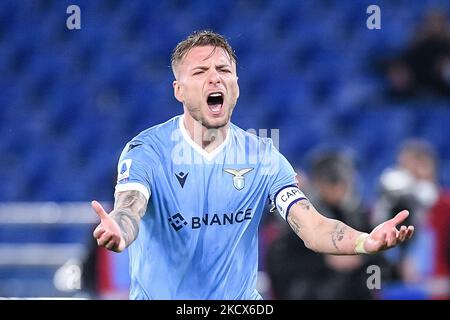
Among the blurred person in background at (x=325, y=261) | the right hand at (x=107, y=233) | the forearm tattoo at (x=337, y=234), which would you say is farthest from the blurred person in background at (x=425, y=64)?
the right hand at (x=107, y=233)

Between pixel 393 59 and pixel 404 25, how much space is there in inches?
11.1

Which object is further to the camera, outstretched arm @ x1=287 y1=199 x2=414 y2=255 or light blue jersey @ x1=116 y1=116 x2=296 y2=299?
light blue jersey @ x1=116 y1=116 x2=296 y2=299

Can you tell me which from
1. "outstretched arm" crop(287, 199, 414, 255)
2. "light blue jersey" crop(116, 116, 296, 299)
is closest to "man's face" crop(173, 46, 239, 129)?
"light blue jersey" crop(116, 116, 296, 299)

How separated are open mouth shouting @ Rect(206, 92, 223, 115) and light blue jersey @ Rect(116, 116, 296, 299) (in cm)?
14

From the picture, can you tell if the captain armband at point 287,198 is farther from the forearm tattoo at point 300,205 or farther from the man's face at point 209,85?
the man's face at point 209,85

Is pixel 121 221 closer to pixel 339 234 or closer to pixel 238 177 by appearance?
pixel 238 177

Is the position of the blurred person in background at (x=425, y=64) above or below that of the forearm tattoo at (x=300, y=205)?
above

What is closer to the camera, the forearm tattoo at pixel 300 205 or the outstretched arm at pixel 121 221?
the outstretched arm at pixel 121 221

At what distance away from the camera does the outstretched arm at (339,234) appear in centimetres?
310

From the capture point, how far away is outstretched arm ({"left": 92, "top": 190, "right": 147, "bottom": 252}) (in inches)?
115

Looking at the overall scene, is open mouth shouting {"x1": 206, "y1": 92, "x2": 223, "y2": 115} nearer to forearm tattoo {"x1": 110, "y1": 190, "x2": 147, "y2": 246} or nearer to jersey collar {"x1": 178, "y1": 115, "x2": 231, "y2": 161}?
jersey collar {"x1": 178, "y1": 115, "x2": 231, "y2": 161}

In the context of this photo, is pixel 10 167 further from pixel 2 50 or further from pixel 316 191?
pixel 316 191

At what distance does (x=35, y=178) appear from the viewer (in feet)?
23.0

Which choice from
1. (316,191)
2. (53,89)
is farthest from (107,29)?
(316,191)
